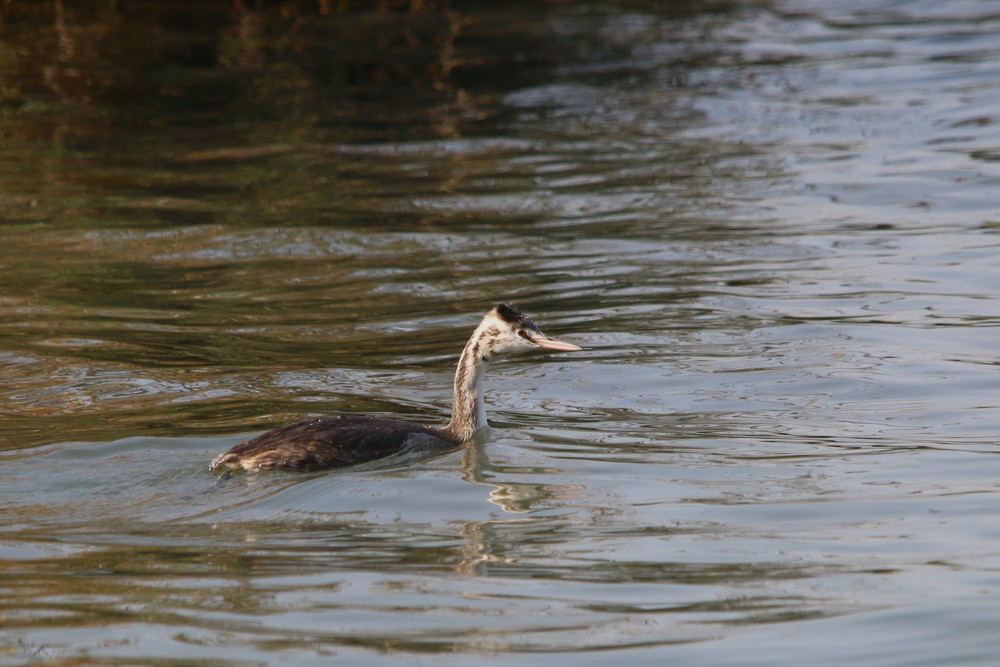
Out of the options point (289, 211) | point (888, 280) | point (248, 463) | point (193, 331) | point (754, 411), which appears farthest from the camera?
point (289, 211)

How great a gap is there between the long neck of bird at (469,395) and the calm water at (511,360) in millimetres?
175

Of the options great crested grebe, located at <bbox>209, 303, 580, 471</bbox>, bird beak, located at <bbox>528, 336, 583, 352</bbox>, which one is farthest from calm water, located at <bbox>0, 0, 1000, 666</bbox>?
bird beak, located at <bbox>528, 336, 583, 352</bbox>

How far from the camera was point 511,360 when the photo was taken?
11.9 metres

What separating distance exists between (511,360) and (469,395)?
235cm

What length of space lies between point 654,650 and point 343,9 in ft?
84.7

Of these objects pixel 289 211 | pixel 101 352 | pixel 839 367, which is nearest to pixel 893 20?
pixel 289 211

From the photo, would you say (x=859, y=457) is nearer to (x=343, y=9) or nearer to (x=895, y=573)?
(x=895, y=573)

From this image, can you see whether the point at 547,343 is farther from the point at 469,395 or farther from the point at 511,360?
the point at 511,360

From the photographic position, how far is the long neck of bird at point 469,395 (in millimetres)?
9516

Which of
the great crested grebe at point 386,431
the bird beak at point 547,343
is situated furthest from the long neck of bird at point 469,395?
the bird beak at point 547,343

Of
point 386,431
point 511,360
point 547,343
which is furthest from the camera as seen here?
point 511,360

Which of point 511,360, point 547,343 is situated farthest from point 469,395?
point 511,360

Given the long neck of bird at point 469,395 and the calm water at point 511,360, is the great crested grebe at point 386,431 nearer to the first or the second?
the long neck of bird at point 469,395

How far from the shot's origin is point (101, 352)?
11156 mm
